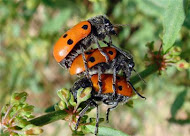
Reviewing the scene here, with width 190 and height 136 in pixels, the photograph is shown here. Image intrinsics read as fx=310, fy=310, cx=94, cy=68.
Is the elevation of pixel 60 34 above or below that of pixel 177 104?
above

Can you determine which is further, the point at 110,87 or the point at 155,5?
the point at 155,5

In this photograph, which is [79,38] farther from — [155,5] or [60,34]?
[60,34]

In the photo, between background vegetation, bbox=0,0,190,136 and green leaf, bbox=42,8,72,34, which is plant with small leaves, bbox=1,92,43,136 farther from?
green leaf, bbox=42,8,72,34

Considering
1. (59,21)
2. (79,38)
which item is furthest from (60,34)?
(79,38)

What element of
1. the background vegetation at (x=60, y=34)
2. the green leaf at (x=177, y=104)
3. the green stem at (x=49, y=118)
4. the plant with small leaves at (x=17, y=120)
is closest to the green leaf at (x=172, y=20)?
the green stem at (x=49, y=118)

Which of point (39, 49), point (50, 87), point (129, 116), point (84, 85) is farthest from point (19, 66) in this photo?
point (84, 85)

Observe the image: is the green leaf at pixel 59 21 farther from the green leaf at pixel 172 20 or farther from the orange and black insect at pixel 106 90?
the green leaf at pixel 172 20
